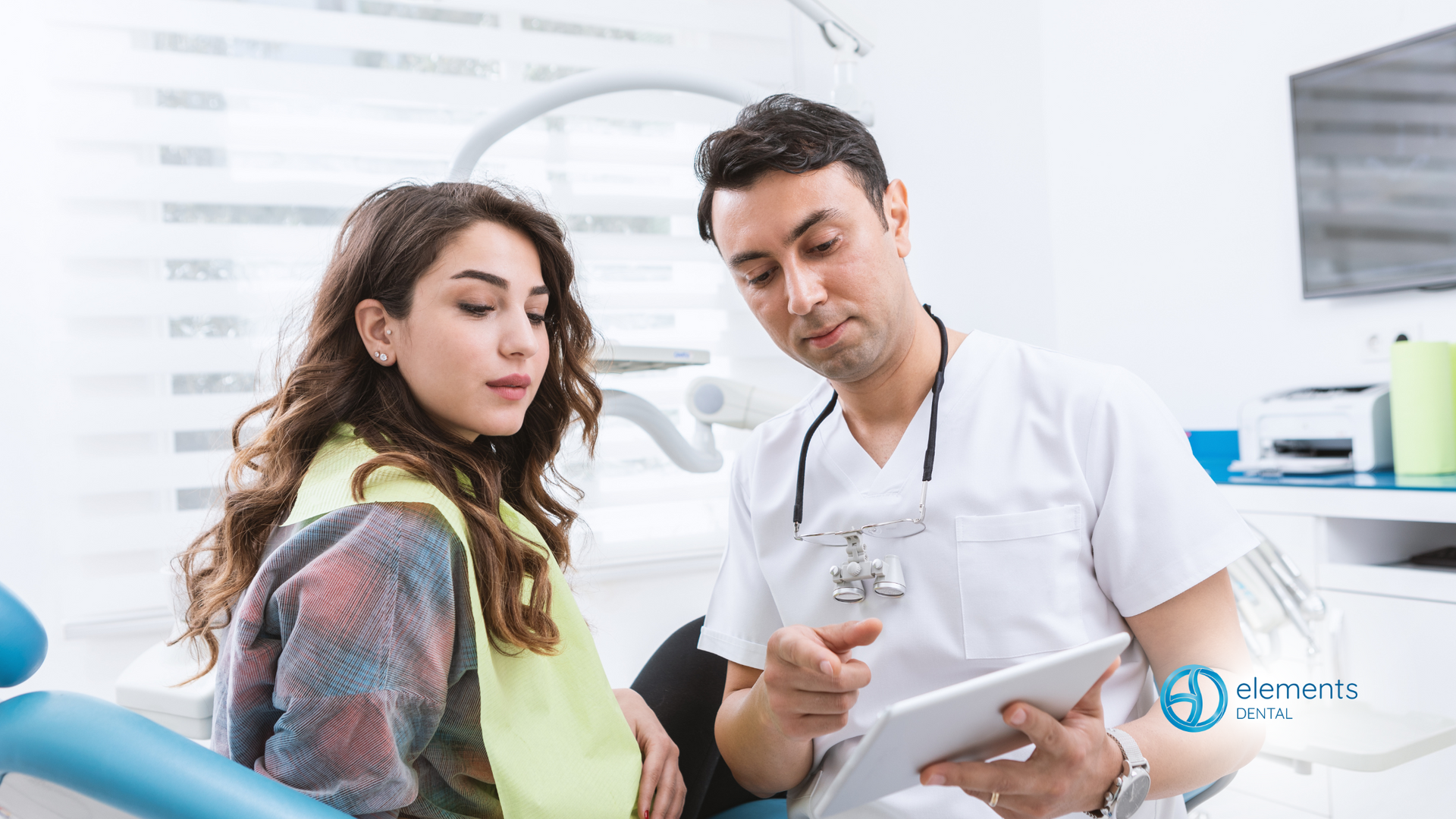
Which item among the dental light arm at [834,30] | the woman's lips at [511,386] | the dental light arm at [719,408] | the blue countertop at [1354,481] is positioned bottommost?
the blue countertop at [1354,481]

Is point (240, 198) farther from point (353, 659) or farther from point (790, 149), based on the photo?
point (353, 659)

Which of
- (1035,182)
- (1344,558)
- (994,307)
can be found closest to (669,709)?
(1344,558)

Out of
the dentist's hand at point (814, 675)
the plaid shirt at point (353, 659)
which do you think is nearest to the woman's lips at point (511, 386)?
the plaid shirt at point (353, 659)

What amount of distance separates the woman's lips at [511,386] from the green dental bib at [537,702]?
5.8 inches

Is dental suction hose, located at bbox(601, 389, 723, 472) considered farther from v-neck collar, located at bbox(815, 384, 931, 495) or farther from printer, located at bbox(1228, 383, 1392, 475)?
printer, located at bbox(1228, 383, 1392, 475)

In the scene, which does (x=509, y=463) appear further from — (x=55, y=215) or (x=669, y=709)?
(x=55, y=215)

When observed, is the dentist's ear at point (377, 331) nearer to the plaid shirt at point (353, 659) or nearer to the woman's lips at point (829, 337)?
the plaid shirt at point (353, 659)

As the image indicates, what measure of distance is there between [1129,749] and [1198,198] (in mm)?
2404

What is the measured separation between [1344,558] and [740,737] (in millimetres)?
1657

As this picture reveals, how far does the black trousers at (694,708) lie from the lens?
1415mm

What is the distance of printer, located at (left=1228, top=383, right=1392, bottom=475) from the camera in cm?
218

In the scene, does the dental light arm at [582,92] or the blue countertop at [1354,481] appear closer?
the dental light arm at [582,92]

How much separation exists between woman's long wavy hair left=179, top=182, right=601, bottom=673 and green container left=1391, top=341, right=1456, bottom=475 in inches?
76.8

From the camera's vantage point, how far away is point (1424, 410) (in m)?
2.08
